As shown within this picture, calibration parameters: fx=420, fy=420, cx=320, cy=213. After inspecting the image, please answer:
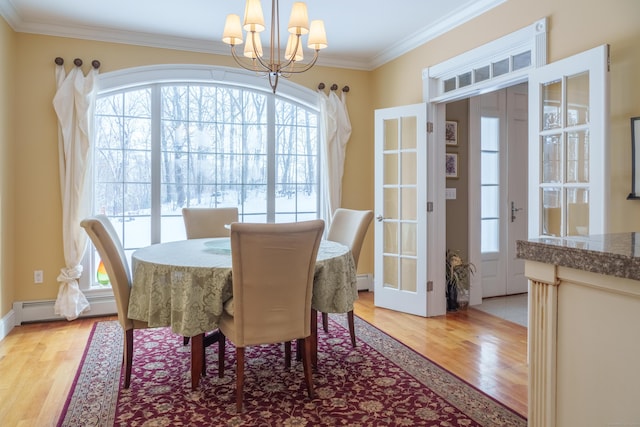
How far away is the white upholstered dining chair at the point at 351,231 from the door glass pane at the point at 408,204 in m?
0.78

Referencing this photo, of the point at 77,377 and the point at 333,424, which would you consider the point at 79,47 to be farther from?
the point at 333,424

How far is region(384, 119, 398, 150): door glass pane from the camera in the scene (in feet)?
13.7

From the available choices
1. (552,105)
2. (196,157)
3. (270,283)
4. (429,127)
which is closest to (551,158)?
(552,105)

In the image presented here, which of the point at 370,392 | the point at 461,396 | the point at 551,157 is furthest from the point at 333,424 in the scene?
the point at 551,157

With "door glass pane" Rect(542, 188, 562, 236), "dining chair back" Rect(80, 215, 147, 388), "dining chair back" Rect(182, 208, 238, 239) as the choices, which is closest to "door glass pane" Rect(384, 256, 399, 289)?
"dining chair back" Rect(182, 208, 238, 239)

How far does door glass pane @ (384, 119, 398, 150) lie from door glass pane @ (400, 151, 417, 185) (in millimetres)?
162

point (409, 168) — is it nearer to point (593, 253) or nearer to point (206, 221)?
point (206, 221)

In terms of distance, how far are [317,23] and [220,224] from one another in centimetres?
195

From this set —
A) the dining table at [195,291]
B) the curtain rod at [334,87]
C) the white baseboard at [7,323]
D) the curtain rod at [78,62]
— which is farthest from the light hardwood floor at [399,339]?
the curtain rod at [334,87]

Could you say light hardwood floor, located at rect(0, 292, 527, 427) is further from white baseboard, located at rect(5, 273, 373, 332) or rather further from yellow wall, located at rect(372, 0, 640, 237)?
yellow wall, located at rect(372, 0, 640, 237)

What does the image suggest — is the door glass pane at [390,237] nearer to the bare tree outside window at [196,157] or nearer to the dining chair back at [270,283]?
the bare tree outside window at [196,157]

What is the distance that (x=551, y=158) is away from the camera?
2.62 m

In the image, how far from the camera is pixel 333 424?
2.05 m

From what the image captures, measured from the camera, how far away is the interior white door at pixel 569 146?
7.45 ft
